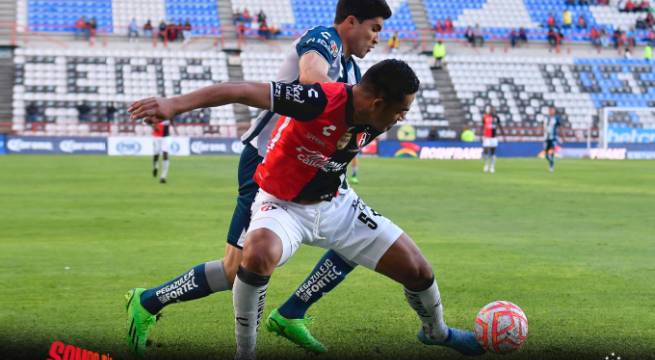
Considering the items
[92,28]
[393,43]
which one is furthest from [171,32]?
[393,43]

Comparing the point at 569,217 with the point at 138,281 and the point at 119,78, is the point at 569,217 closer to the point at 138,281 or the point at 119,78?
the point at 138,281

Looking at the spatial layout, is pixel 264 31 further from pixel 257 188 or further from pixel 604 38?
pixel 257 188

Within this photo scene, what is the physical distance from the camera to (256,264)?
523 cm

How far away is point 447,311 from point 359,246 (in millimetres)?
1791

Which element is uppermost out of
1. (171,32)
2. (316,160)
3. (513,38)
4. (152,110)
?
(152,110)

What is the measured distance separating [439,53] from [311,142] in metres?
47.1

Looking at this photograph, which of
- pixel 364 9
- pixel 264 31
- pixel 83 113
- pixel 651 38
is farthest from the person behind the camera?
pixel 651 38

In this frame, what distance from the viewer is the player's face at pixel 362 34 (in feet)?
20.7

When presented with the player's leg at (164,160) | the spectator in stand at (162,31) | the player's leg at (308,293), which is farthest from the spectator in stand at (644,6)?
the player's leg at (308,293)

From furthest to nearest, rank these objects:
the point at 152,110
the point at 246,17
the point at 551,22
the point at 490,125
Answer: the point at 551,22 → the point at 246,17 → the point at 490,125 → the point at 152,110

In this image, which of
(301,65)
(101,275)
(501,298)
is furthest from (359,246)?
(101,275)

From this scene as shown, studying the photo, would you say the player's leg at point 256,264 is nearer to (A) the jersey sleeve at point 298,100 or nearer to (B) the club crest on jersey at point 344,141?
(B) the club crest on jersey at point 344,141

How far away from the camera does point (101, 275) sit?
352 inches

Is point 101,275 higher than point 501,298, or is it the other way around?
point 501,298
